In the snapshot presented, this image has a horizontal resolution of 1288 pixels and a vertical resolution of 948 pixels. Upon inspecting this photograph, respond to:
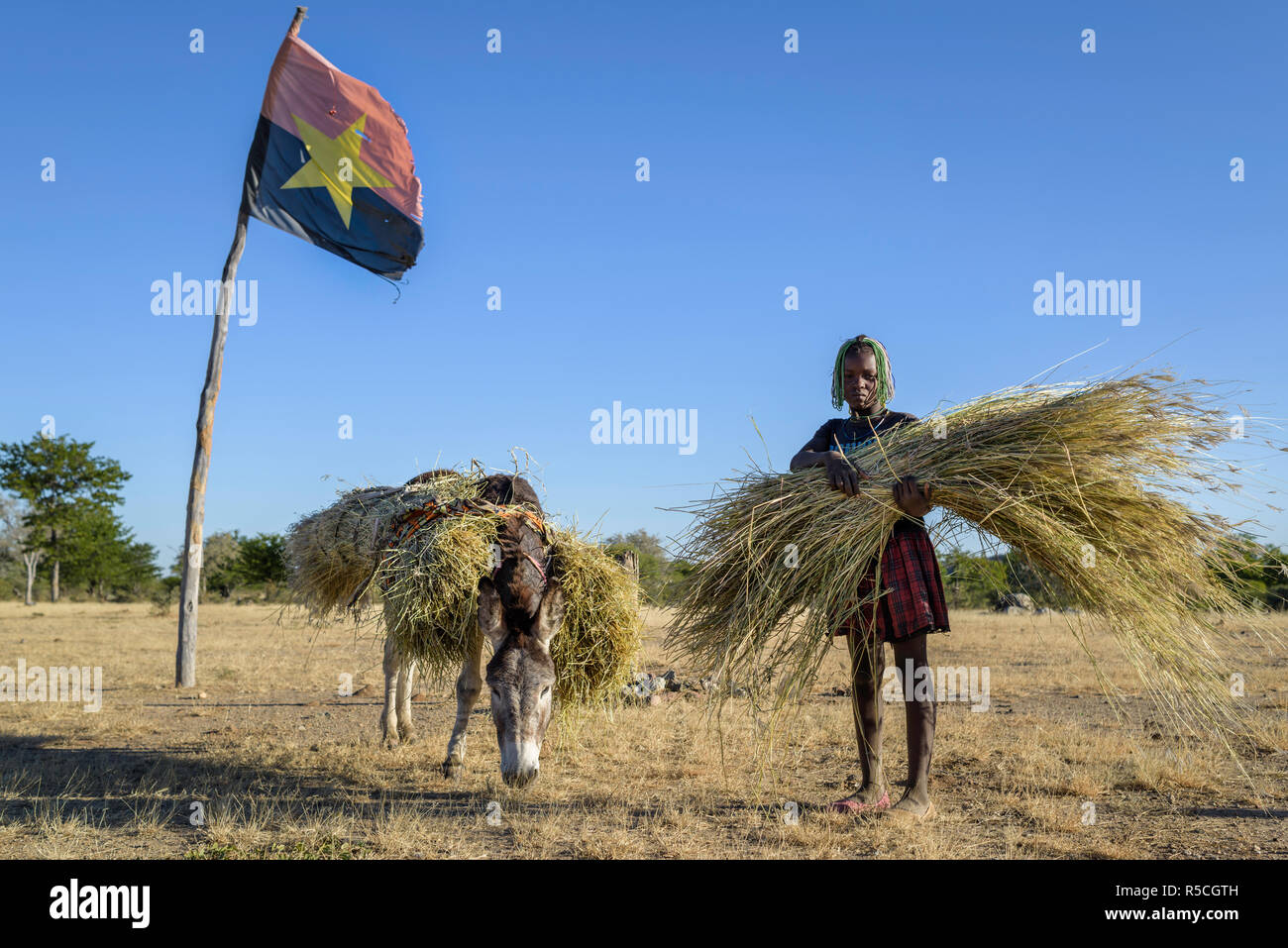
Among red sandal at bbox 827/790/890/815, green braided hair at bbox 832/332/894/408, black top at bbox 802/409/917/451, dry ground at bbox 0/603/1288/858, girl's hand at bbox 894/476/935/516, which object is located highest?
green braided hair at bbox 832/332/894/408

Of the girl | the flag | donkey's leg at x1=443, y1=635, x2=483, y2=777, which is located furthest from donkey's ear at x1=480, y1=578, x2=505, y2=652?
the flag

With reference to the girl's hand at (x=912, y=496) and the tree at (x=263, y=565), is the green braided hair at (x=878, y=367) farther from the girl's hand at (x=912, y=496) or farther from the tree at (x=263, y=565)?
the tree at (x=263, y=565)

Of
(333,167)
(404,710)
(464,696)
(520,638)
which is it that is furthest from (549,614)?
(333,167)

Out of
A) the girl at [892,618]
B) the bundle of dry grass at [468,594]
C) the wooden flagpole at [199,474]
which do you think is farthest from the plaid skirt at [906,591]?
the wooden flagpole at [199,474]

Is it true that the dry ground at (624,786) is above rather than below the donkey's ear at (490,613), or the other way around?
below

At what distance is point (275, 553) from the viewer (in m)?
26.9

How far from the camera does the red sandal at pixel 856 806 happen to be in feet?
13.0

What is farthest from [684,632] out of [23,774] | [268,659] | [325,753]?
[268,659]

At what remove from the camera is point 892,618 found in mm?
3920

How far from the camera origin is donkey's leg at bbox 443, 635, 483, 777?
16.9 feet

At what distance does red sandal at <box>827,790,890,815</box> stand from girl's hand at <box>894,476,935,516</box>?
148 cm

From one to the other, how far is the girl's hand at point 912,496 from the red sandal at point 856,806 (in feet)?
4.86

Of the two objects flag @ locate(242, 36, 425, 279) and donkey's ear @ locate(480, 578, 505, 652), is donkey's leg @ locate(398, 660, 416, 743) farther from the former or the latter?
flag @ locate(242, 36, 425, 279)
